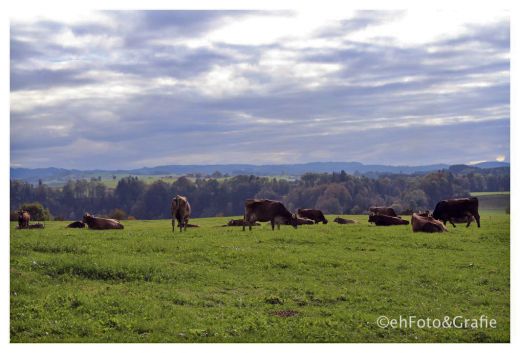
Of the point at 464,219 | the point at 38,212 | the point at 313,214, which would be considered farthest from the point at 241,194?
the point at 464,219

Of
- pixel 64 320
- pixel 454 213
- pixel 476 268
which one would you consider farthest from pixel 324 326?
pixel 454 213

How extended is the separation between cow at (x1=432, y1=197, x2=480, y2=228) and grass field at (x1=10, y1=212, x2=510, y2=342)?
983 centimetres

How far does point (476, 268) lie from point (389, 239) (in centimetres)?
635

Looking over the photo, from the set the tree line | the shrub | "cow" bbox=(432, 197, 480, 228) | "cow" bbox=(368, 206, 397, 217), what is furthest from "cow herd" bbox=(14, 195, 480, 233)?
the shrub

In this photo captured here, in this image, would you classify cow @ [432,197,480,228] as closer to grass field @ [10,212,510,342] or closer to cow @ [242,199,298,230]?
grass field @ [10,212,510,342]

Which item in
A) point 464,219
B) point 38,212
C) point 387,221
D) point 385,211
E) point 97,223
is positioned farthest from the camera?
point 38,212

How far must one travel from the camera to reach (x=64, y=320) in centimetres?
1706

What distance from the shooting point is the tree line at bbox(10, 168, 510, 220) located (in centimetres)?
5084

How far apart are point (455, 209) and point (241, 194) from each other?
86.7 feet

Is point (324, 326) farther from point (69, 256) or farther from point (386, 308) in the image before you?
point (69, 256)

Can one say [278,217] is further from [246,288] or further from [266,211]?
[246,288]

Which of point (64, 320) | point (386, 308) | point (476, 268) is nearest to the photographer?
point (64, 320)

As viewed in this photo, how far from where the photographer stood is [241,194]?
59562 mm

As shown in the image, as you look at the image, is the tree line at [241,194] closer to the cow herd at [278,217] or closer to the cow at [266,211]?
the cow herd at [278,217]
